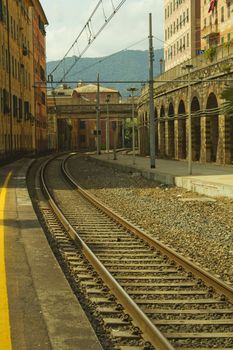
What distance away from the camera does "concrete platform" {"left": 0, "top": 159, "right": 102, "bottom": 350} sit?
5.43 meters

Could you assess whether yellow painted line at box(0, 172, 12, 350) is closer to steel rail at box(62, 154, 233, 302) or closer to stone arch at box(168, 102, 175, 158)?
steel rail at box(62, 154, 233, 302)

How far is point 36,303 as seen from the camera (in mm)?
6793

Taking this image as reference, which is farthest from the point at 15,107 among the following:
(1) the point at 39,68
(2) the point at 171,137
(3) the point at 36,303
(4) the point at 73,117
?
(3) the point at 36,303

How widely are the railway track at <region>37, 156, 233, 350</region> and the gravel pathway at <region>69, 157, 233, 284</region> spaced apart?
54cm

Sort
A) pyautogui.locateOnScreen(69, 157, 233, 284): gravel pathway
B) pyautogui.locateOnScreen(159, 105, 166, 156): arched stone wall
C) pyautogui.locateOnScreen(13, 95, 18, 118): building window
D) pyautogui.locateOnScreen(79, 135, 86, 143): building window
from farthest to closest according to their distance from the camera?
pyautogui.locateOnScreen(79, 135, 86, 143): building window < pyautogui.locateOnScreen(159, 105, 166, 156): arched stone wall < pyautogui.locateOnScreen(13, 95, 18, 118): building window < pyautogui.locateOnScreen(69, 157, 233, 284): gravel pathway

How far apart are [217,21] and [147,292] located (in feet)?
194

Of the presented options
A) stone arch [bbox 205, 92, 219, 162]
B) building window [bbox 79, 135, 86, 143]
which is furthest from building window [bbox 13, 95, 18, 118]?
building window [bbox 79, 135, 86, 143]

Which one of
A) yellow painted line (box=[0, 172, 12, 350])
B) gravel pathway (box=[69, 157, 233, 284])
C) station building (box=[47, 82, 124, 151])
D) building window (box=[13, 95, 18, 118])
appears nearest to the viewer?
yellow painted line (box=[0, 172, 12, 350])

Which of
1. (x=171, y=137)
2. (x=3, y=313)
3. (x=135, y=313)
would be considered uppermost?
(x=171, y=137)

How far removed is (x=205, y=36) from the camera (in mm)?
66062

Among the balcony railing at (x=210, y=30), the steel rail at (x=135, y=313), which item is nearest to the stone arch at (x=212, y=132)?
the balcony railing at (x=210, y=30)

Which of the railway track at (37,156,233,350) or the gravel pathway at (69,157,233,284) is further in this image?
the gravel pathway at (69,157,233,284)

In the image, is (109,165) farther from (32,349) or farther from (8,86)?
(32,349)

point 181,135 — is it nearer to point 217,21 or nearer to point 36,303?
point 217,21
